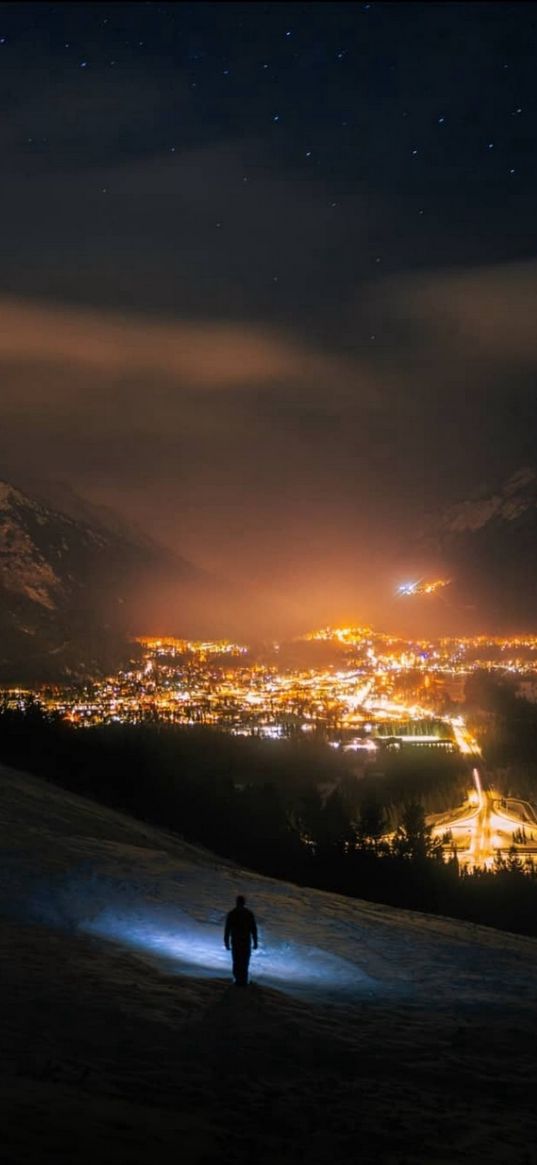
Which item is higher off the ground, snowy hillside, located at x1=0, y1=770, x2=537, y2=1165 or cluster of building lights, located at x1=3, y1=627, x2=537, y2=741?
cluster of building lights, located at x1=3, y1=627, x2=537, y2=741

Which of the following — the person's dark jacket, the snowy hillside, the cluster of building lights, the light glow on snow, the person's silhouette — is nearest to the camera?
the snowy hillside

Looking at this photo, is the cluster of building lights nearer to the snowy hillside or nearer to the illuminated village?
the illuminated village

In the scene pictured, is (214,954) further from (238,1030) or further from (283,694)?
(283,694)

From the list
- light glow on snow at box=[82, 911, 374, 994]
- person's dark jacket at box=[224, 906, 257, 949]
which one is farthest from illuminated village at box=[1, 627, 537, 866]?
person's dark jacket at box=[224, 906, 257, 949]

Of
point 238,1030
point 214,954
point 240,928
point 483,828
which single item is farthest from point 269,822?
point 238,1030

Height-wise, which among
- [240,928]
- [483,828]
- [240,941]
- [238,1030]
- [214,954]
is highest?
[483,828]
